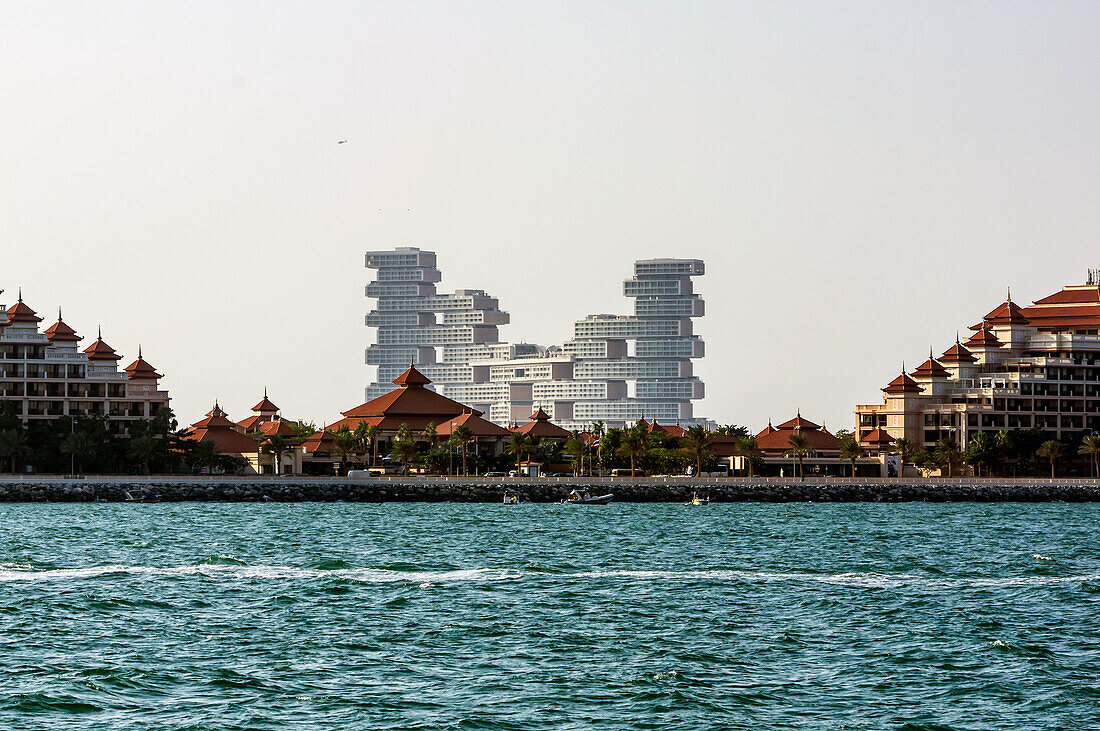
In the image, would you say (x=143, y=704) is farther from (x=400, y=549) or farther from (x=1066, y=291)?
(x=1066, y=291)

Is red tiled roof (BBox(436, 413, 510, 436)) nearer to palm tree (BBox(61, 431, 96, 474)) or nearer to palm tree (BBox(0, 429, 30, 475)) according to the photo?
palm tree (BBox(61, 431, 96, 474))

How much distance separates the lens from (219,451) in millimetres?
165000

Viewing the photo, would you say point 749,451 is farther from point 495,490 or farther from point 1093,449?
point 495,490

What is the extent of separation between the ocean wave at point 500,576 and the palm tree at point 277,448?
9321 cm

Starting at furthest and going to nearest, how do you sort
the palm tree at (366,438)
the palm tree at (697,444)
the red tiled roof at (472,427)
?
the palm tree at (366,438)
the red tiled roof at (472,427)
the palm tree at (697,444)

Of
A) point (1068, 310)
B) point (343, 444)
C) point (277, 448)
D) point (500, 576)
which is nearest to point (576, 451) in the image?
point (343, 444)

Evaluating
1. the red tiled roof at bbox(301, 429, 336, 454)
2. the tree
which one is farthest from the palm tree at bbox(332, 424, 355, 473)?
the tree

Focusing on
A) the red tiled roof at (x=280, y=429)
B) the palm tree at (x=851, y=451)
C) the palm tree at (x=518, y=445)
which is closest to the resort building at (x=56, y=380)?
the red tiled roof at (x=280, y=429)

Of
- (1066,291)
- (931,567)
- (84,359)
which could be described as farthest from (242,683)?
(1066,291)

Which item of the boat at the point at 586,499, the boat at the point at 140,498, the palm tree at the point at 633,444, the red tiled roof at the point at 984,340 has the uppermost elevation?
the red tiled roof at the point at 984,340

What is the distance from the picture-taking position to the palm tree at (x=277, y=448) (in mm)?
155750

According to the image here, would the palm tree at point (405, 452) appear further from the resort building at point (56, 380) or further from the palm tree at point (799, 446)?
the palm tree at point (799, 446)

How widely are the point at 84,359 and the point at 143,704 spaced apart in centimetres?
12526

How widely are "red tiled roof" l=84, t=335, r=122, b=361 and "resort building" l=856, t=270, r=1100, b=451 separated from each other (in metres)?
77.4
